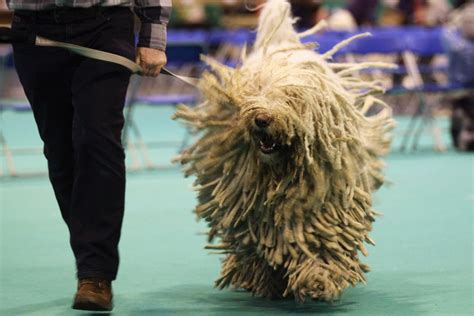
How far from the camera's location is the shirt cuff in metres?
3.98

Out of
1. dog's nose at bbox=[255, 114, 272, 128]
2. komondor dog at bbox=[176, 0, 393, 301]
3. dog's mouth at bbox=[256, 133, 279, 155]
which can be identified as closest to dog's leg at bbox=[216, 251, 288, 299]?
komondor dog at bbox=[176, 0, 393, 301]

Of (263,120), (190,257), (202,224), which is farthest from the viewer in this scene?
(202,224)

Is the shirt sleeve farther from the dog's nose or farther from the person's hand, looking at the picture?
the dog's nose

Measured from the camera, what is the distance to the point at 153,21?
3979mm

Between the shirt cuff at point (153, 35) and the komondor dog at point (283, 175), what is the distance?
318mm

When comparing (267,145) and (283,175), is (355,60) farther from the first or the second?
(267,145)

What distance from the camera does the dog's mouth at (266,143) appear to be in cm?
381

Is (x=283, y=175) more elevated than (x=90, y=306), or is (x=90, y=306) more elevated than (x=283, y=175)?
(x=283, y=175)

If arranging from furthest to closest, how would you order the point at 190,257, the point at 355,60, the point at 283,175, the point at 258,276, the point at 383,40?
the point at 355,60 → the point at 383,40 → the point at 190,257 → the point at 258,276 → the point at 283,175

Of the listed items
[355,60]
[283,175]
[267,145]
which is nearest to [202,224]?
[283,175]

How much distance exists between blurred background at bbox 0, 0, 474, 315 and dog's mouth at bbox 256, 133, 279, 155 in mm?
591

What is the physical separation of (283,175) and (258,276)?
449mm

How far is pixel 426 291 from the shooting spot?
429 cm

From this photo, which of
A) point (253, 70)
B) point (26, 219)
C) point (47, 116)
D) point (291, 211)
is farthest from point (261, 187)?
point (26, 219)
